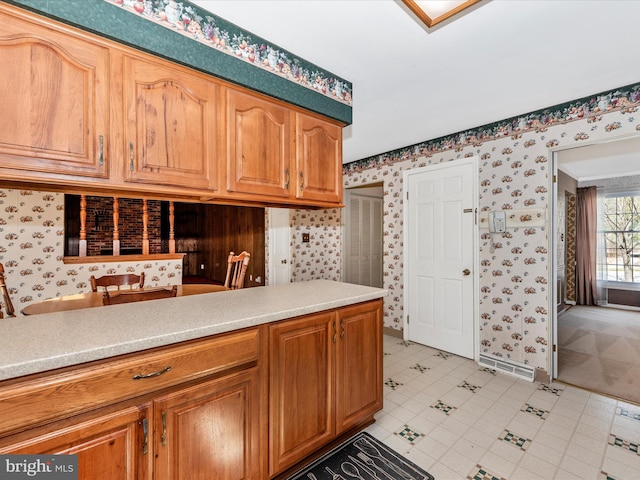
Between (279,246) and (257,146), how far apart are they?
10.6 ft

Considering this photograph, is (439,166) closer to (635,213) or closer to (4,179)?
(4,179)

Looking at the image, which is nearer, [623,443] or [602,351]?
[623,443]

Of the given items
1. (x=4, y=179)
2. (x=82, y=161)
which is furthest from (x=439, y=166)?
(x=4, y=179)

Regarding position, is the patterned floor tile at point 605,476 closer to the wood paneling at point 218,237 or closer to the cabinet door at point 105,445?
the cabinet door at point 105,445

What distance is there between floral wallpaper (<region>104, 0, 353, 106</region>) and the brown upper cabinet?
0.56 feet

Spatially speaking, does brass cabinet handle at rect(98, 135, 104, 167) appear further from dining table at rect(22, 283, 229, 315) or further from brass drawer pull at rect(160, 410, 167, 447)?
dining table at rect(22, 283, 229, 315)

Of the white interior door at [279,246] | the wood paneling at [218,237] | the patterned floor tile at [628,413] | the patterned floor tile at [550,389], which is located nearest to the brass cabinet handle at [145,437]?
the patterned floor tile at [550,389]

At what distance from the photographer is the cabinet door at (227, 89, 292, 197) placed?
1.68 meters

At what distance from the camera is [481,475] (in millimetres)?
1632

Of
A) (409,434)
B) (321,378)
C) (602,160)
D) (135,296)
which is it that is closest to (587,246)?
(602,160)

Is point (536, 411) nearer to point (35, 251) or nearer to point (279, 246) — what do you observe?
point (279, 246)

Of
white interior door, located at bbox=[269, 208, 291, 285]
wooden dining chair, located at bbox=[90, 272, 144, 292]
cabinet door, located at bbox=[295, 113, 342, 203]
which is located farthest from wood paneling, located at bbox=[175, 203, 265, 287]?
cabinet door, located at bbox=[295, 113, 342, 203]

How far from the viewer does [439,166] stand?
333 cm

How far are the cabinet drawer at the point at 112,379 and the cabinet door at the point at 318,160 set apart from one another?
1.08m
